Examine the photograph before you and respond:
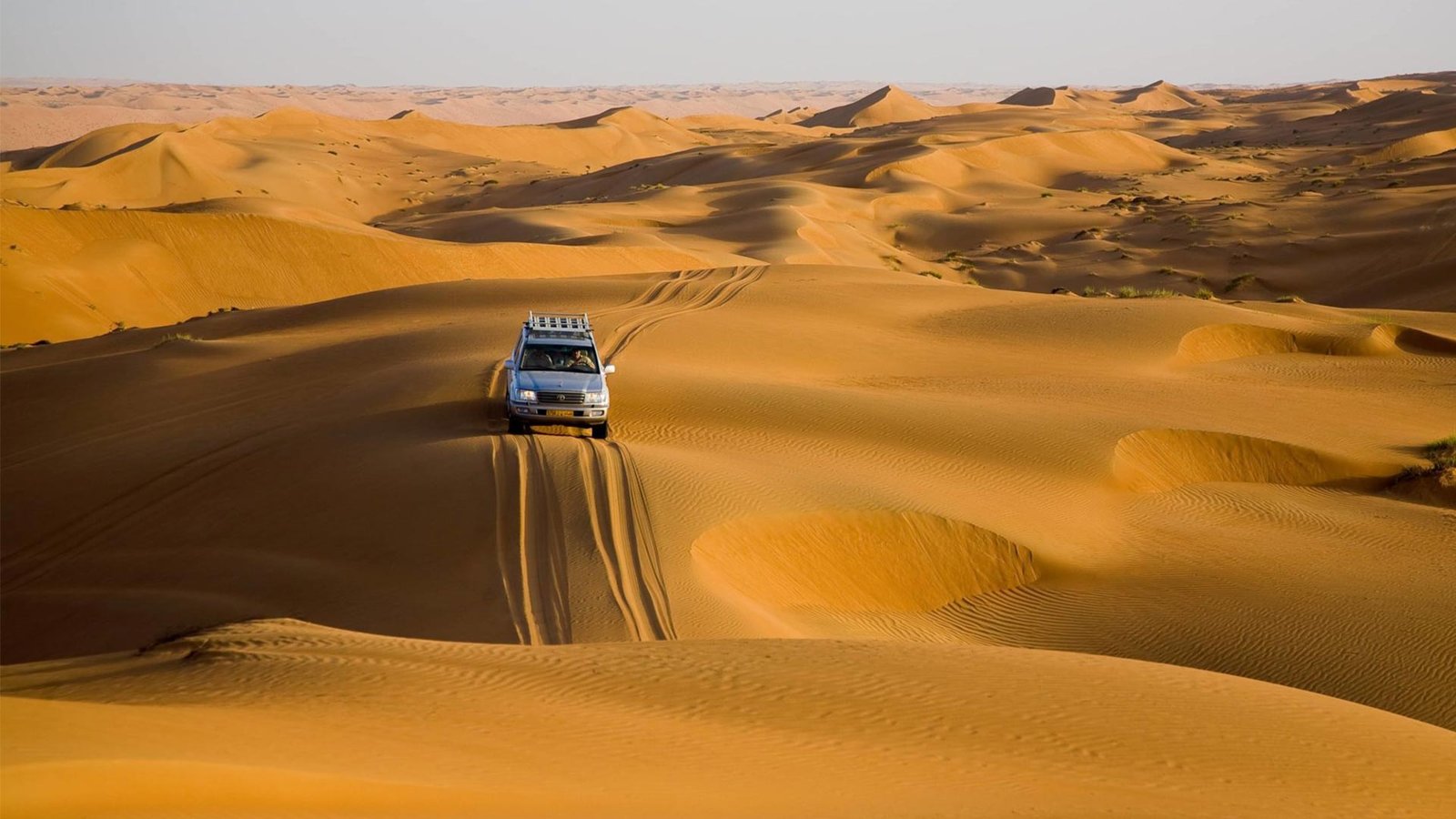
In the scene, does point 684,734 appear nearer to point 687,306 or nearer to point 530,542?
point 530,542

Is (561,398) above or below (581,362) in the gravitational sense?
below

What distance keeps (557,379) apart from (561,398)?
319mm

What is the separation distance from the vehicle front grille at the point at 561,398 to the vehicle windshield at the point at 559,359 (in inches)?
26.7

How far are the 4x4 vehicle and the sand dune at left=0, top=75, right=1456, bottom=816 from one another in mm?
329

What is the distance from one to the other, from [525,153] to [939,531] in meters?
92.7

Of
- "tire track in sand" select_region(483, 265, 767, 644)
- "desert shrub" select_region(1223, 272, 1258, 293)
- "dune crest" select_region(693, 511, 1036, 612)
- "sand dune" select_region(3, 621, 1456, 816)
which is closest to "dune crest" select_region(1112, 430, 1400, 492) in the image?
"dune crest" select_region(693, 511, 1036, 612)

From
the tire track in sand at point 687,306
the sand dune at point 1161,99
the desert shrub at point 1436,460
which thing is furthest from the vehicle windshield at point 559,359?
the sand dune at point 1161,99

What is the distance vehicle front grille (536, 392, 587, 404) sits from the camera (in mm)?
15250

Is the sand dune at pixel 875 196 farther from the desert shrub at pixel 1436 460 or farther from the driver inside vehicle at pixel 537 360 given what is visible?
the driver inside vehicle at pixel 537 360

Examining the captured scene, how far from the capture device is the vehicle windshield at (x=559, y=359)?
630 inches

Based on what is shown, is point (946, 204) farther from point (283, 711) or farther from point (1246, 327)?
point (283, 711)

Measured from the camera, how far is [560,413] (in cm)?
1531

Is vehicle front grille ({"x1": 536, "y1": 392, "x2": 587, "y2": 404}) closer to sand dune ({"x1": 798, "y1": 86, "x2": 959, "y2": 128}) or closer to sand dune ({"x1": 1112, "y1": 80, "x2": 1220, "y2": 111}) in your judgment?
sand dune ({"x1": 798, "y1": 86, "x2": 959, "y2": 128})

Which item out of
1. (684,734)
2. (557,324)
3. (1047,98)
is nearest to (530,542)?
(557,324)
